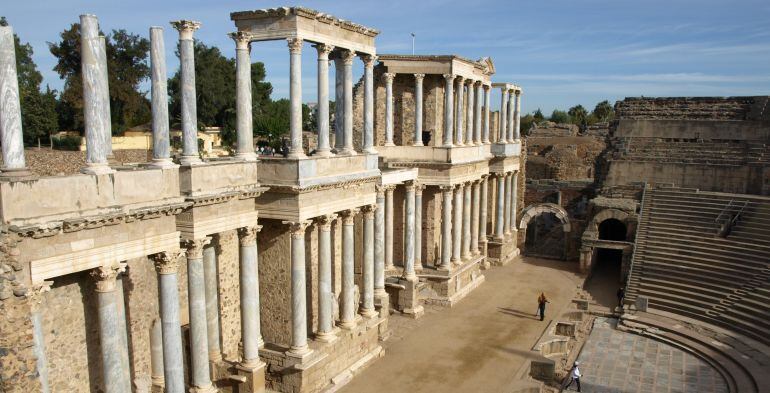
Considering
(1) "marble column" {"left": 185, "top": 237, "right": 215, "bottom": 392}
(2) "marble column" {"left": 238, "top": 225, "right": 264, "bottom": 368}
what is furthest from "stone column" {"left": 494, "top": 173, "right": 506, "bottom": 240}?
(1) "marble column" {"left": 185, "top": 237, "right": 215, "bottom": 392}

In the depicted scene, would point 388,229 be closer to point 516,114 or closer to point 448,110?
point 448,110

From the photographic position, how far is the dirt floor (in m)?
17.1

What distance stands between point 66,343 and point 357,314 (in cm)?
926

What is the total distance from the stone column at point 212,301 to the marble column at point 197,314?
25.6 inches

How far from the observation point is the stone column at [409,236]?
74.5 ft

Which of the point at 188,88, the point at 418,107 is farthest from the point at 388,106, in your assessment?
the point at 188,88

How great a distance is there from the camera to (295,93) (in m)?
14.7

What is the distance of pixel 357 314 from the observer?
18.8 metres

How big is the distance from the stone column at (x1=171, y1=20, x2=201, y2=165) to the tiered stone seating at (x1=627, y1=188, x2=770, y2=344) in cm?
1921

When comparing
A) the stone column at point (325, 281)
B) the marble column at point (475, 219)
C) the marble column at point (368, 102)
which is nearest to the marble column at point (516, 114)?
the marble column at point (475, 219)

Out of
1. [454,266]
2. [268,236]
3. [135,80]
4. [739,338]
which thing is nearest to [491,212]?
[454,266]

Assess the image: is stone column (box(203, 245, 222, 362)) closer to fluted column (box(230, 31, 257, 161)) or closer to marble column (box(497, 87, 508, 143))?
fluted column (box(230, 31, 257, 161))

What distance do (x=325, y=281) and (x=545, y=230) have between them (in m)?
27.6

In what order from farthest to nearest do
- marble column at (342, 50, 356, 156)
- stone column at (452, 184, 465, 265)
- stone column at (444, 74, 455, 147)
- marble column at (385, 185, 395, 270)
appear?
stone column at (452, 184, 465, 265)
stone column at (444, 74, 455, 147)
marble column at (385, 185, 395, 270)
marble column at (342, 50, 356, 156)
